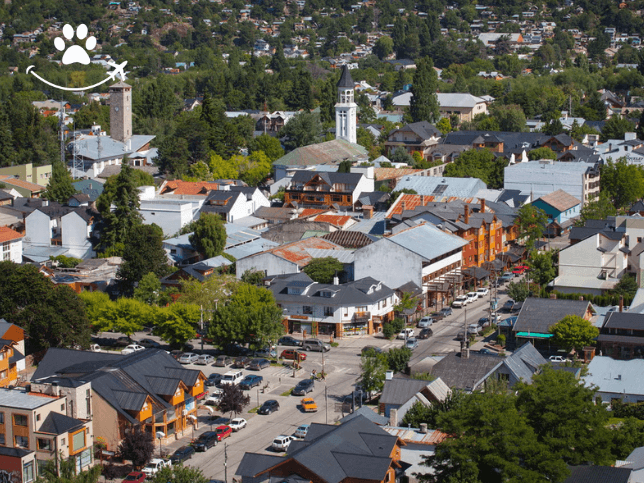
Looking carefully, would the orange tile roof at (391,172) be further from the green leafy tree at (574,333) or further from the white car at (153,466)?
the white car at (153,466)

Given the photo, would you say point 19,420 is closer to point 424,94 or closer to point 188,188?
point 188,188

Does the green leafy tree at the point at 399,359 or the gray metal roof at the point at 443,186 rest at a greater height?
the gray metal roof at the point at 443,186

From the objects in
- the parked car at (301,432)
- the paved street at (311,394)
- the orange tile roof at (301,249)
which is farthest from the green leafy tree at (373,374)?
the orange tile roof at (301,249)

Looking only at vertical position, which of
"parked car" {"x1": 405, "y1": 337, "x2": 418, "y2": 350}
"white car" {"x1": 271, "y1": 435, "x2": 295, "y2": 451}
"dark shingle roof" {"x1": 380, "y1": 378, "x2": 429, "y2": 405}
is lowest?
"parked car" {"x1": 405, "y1": 337, "x2": 418, "y2": 350}

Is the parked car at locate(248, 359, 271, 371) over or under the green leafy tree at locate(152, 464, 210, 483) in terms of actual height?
under

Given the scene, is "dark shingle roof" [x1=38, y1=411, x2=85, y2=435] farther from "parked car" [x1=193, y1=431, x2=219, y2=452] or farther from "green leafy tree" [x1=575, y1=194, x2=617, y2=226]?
"green leafy tree" [x1=575, y1=194, x2=617, y2=226]

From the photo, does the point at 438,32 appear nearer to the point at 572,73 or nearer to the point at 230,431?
the point at 572,73

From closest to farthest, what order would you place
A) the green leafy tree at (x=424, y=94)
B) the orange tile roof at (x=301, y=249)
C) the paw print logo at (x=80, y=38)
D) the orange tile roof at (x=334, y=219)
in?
the orange tile roof at (x=301, y=249), the orange tile roof at (x=334, y=219), the paw print logo at (x=80, y=38), the green leafy tree at (x=424, y=94)

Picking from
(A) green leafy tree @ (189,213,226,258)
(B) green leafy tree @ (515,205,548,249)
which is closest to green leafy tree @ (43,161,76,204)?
(A) green leafy tree @ (189,213,226,258)
